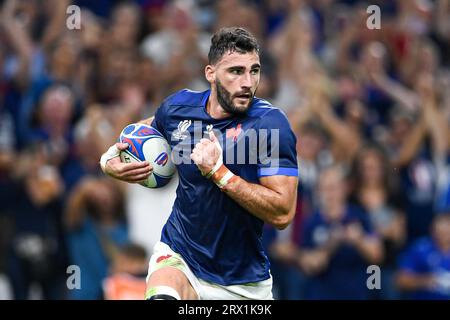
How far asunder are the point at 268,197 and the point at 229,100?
759mm

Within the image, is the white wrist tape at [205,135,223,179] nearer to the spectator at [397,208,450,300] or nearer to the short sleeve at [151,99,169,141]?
the short sleeve at [151,99,169,141]

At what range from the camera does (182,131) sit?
279 inches

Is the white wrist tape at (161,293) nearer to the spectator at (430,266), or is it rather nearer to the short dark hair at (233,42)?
the short dark hair at (233,42)

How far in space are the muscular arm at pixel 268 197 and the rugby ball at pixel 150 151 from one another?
777mm

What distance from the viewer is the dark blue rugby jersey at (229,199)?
6.64 m

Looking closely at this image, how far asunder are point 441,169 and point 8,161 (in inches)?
193

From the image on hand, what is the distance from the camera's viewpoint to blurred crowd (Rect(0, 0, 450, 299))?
10.4 m

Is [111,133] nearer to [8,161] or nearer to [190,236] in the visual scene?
[8,161]

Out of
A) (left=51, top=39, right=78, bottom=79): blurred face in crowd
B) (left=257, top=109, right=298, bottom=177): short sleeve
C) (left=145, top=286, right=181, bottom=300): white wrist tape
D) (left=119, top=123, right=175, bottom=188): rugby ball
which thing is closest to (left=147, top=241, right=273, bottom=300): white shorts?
(left=145, top=286, right=181, bottom=300): white wrist tape

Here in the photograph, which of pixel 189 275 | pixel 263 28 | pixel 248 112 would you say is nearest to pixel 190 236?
pixel 189 275

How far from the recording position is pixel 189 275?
22.4ft

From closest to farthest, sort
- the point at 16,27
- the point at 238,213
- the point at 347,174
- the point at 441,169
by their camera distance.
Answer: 1. the point at 238,213
2. the point at 347,174
3. the point at 441,169
4. the point at 16,27

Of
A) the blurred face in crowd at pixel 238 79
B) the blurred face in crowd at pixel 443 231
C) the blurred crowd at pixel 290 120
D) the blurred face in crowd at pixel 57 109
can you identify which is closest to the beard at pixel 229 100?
the blurred face in crowd at pixel 238 79

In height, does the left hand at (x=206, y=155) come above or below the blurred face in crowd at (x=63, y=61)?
below
